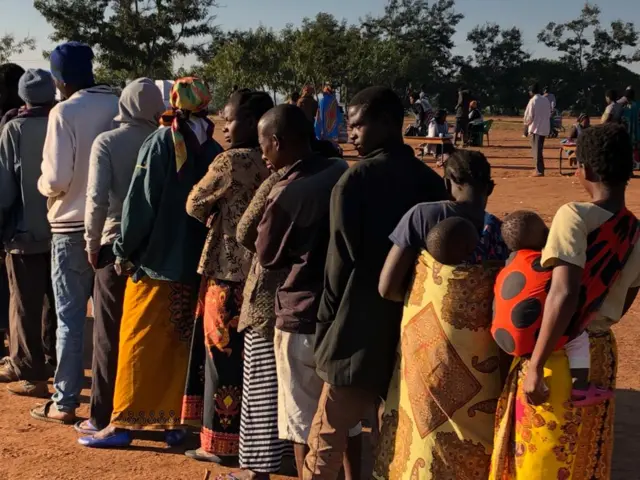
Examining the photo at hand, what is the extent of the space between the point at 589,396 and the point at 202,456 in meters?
2.34

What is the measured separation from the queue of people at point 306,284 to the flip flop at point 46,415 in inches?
0.7

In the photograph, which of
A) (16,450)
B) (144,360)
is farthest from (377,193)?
(16,450)

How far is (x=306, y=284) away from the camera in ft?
12.0

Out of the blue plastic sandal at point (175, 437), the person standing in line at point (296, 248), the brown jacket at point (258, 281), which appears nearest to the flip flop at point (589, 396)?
the person standing in line at point (296, 248)

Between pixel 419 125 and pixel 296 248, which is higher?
pixel 419 125

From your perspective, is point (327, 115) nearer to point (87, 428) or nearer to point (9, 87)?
point (9, 87)

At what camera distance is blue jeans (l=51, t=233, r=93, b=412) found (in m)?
5.05

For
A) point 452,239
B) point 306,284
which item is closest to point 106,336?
point 306,284

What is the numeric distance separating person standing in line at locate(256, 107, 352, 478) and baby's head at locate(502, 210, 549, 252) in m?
0.85

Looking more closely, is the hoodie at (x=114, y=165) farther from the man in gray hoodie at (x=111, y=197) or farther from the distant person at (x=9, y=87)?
the distant person at (x=9, y=87)

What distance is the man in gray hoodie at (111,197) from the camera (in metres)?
4.70

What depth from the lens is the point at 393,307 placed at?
340 cm

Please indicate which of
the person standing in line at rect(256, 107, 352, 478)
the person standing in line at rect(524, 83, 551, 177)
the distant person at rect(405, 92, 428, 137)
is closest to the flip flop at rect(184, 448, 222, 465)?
the person standing in line at rect(256, 107, 352, 478)

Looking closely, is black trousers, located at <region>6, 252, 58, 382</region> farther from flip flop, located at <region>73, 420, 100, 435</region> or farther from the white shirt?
the white shirt
